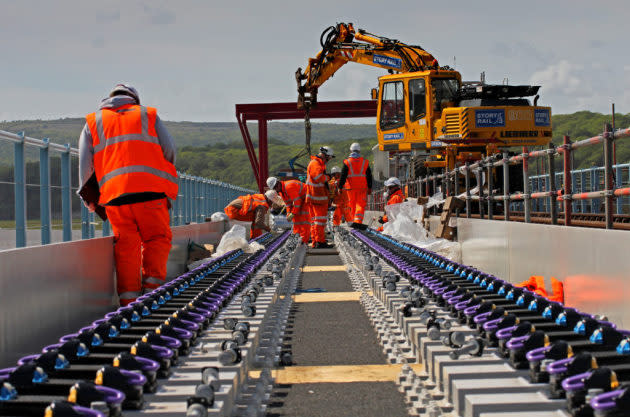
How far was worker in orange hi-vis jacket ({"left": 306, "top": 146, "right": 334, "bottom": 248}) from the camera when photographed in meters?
15.3

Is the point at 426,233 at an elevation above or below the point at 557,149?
below

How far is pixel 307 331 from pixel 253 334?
1.66 metres

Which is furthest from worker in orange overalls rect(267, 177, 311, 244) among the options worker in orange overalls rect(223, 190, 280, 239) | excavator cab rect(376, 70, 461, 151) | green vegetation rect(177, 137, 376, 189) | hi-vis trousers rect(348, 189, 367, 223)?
green vegetation rect(177, 137, 376, 189)

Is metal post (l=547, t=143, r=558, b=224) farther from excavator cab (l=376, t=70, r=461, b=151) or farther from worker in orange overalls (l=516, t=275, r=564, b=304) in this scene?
excavator cab (l=376, t=70, r=461, b=151)

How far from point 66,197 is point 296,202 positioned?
31.0ft

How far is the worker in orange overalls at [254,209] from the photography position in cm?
1756

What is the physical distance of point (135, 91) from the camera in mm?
7406

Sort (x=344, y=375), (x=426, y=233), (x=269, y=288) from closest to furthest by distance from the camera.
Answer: (x=344, y=375), (x=269, y=288), (x=426, y=233)

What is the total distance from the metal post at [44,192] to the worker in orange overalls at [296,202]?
933 centimetres

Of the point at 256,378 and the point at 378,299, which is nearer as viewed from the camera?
the point at 256,378

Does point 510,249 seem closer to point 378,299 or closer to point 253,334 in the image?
point 378,299

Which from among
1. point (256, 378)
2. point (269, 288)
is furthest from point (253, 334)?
point (269, 288)

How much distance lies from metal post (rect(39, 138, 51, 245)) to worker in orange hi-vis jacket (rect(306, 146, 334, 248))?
7.77 m

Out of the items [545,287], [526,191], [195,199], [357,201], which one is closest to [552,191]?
[526,191]
